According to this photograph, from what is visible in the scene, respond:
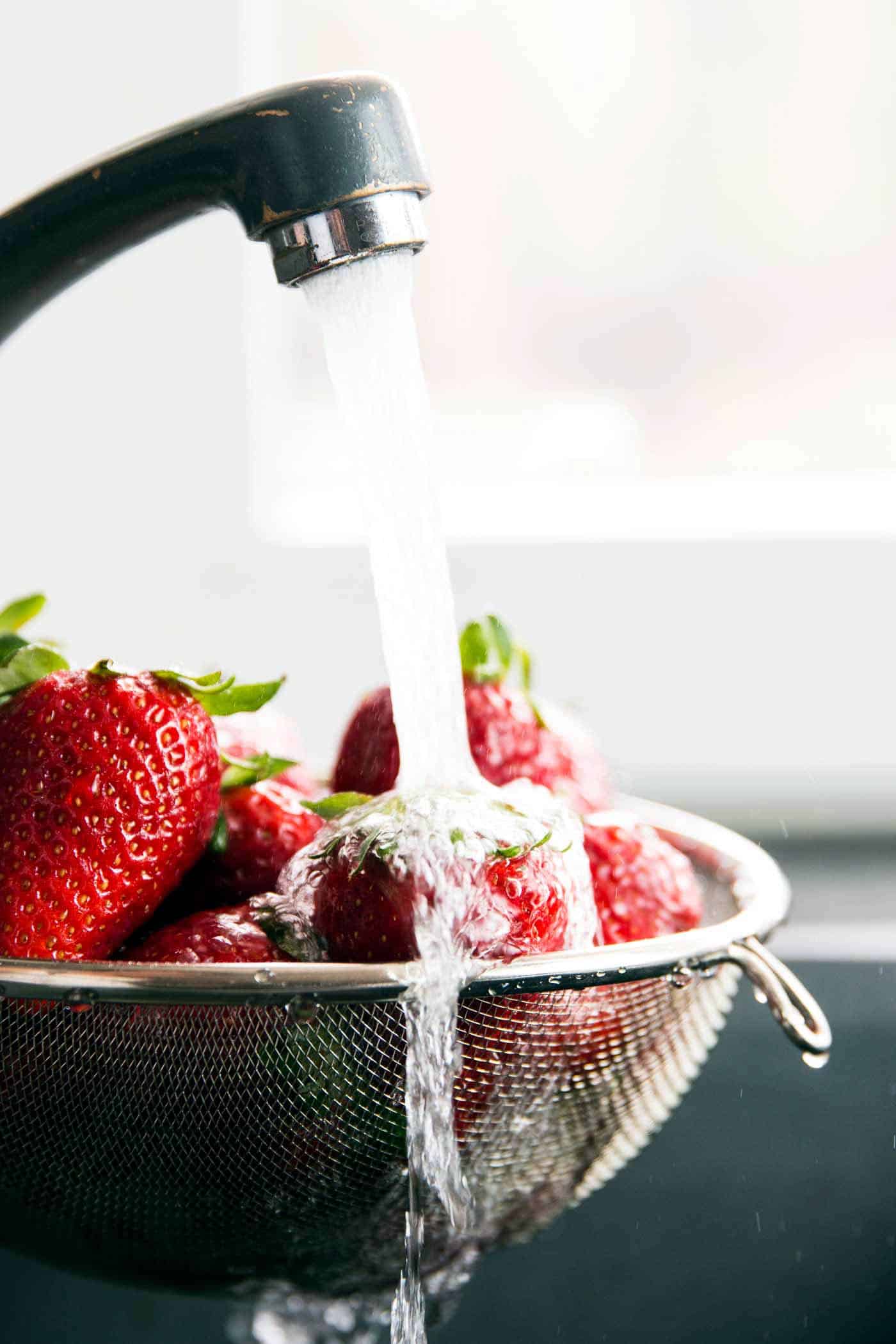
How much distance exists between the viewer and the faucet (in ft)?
1.37

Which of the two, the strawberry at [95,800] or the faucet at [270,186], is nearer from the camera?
the faucet at [270,186]

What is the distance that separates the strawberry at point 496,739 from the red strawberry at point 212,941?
0.37 feet

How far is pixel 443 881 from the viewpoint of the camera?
19.1 inches

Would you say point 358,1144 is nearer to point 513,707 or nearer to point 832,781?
point 513,707

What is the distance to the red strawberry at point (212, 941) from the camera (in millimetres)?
521

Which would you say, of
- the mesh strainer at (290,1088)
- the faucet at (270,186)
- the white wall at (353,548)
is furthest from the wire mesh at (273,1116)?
the white wall at (353,548)

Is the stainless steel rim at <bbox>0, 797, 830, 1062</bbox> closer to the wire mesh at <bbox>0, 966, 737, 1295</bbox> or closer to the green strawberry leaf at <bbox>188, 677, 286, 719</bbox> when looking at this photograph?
the wire mesh at <bbox>0, 966, 737, 1295</bbox>

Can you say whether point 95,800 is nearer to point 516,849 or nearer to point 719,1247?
point 516,849

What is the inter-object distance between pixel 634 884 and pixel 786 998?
11cm

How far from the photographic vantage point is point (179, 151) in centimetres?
44

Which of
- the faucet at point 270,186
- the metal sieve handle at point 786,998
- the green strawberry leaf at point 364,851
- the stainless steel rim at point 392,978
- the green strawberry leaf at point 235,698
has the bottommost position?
the metal sieve handle at point 786,998

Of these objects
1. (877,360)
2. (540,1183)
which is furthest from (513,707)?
(877,360)

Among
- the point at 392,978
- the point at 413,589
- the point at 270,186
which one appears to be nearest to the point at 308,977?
the point at 392,978

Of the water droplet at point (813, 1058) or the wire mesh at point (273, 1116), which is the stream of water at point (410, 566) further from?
the water droplet at point (813, 1058)
